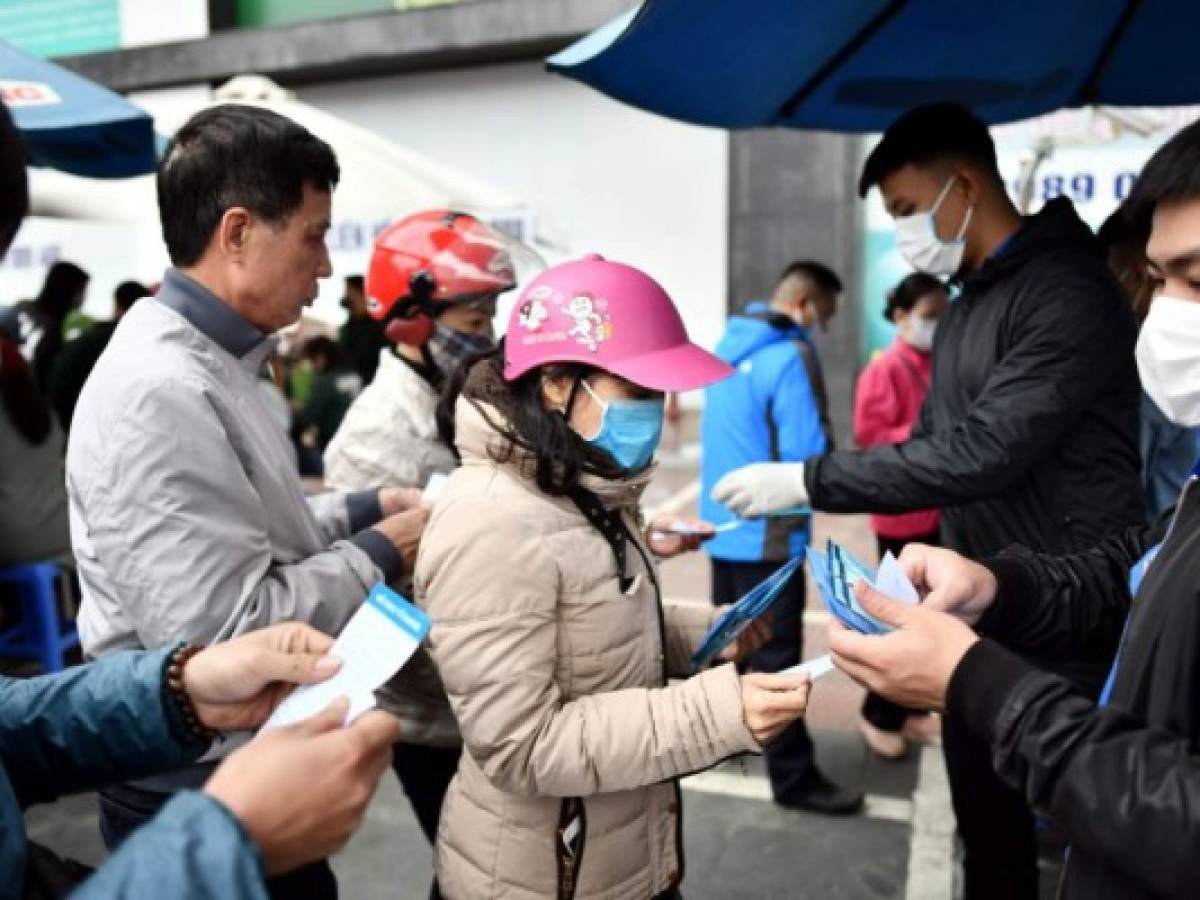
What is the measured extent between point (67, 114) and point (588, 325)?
2675mm

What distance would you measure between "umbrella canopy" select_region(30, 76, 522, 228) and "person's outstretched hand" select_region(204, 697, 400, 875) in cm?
345

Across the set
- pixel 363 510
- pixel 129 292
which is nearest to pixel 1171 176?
pixel 363 510

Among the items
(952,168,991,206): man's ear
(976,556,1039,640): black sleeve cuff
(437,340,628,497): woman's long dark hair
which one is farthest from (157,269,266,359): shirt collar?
(952,168,991,206): man's ear

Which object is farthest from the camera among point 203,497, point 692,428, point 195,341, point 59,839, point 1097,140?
point 692,428

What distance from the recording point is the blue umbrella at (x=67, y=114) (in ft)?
11.0

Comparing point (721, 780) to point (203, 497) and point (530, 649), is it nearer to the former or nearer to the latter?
point (530, 649)

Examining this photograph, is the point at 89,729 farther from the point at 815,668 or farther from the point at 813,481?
the point at 813,481

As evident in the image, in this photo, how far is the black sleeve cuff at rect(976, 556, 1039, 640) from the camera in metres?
1.84

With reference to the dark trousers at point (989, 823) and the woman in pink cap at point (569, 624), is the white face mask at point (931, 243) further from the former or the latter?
the dark trousers at point (989, 823)

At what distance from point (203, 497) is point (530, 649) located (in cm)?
60

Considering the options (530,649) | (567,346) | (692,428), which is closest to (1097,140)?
(567,346)

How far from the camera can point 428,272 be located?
9.48ft

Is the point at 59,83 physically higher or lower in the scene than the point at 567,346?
higher

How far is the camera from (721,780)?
12.9 ft
